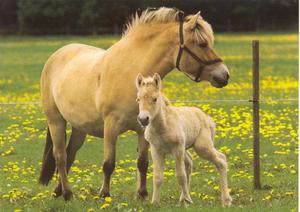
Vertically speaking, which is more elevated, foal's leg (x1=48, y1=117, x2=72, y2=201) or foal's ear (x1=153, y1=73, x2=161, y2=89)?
foal's ear (x1=153, y1=73, x2=161, y2=89)

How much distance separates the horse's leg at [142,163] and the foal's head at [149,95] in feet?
3.44

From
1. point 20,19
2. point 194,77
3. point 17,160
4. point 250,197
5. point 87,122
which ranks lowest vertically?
point 20,19

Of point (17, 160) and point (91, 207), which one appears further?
point (17, 160)

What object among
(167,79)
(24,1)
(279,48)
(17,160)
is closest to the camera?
(17,160)

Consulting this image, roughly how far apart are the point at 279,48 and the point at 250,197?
119 ft

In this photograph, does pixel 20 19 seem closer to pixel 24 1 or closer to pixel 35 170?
pixel 24 1

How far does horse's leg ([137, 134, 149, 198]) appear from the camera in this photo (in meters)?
8.74

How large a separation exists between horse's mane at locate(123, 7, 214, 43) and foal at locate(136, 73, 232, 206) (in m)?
0.85

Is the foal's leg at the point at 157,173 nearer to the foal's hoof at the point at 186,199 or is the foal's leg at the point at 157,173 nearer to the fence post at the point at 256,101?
the foal's hoof at the point at 186,199

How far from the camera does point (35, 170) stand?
1168 cm

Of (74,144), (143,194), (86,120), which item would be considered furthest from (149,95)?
(74,144)

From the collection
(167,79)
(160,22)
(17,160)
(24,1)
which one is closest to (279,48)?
(167,79)

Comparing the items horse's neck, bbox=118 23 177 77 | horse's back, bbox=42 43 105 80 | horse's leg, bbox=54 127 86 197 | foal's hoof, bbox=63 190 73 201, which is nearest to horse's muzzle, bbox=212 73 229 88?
horse's neck, bbox=118 23 177 77

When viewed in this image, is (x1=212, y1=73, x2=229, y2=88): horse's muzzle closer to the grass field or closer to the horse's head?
the horse's head
